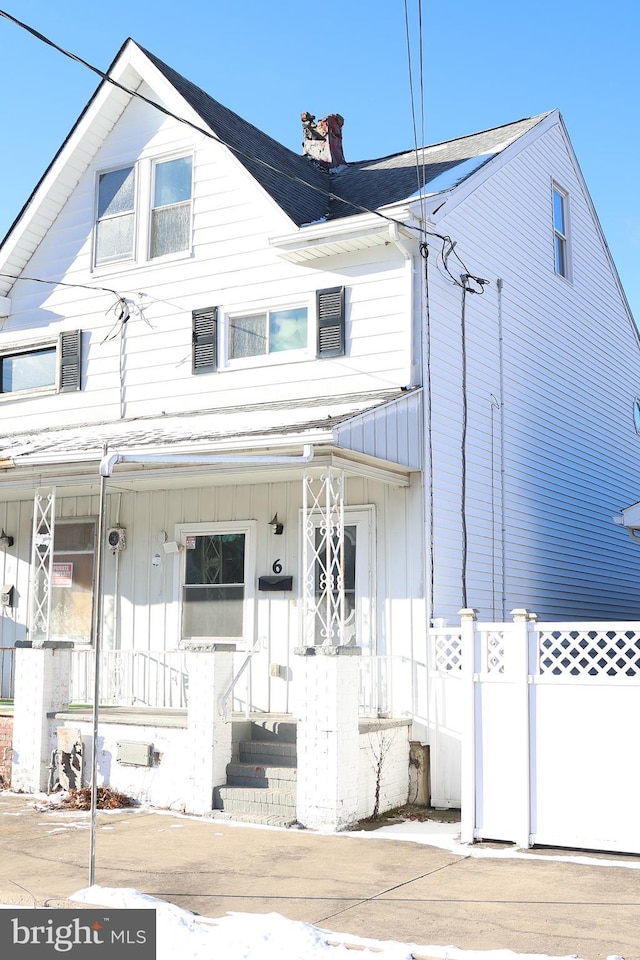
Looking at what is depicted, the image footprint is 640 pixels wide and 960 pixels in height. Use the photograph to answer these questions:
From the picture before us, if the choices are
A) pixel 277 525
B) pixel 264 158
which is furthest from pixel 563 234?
pixel 277 525

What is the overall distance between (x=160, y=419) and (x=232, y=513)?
5.42 ft

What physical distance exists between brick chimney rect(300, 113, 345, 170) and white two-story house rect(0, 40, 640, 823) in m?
0.62

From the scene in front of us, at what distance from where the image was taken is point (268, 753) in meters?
10.6

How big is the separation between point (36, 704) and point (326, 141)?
10785 mm

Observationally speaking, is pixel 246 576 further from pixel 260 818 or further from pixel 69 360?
pixel 69 360

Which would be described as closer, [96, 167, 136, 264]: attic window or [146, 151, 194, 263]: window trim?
[146, 151, 194, 263]: window trim

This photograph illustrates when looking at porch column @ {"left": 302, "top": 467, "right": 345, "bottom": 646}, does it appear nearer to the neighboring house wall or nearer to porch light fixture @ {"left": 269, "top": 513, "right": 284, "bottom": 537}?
porch light fixture @ {"left": 269, "top": 513, "right": 284, "bottom": 537}

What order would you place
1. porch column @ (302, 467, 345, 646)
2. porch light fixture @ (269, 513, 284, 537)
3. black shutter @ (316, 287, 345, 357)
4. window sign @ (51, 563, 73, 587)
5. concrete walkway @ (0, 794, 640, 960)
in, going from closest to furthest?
concrete walkway @ (0, 794, 640, 960), porch column @ (302, 467, 345, 646), black shutter @ (316, 287, 345, 357), porch light fixture @ (269, 513, 284, 537), window sign @ (51, 563, 73, 587)

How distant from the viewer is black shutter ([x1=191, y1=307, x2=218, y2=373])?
13.3 metres

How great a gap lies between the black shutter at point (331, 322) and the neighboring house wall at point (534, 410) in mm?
1128

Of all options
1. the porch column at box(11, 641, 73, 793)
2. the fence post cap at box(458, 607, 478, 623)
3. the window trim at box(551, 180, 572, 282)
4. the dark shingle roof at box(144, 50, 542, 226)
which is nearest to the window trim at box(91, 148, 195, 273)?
the dark shingle roof at box(144, 50, 542, 226)

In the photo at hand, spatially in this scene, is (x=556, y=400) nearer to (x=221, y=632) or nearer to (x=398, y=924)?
(x=221, y=632)

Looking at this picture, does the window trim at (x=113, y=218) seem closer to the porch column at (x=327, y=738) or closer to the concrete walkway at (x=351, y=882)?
the porch column at (x=327, y=738)

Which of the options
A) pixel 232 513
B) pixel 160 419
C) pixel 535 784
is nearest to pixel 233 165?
pixel 160 419
